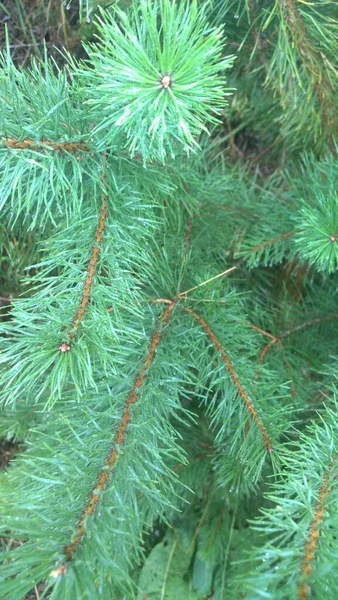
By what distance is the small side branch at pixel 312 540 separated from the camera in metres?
0.38

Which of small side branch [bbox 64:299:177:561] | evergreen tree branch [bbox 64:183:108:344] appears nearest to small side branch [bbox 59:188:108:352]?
evergreen tree branch [bbox 64:183:108:344]

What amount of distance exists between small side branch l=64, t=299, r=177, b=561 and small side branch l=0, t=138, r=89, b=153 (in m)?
0.25

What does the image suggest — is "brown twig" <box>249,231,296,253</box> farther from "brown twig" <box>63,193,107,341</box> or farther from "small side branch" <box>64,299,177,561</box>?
"brown twig" <box>63,193,107,341</box>

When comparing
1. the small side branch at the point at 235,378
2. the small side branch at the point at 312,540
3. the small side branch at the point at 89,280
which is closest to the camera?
the small side branch at the point at 312,540

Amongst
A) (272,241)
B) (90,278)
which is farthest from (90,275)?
(272,241)

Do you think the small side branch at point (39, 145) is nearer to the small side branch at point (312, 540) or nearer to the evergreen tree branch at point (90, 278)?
the evergreen tree branch at point (90, 278)

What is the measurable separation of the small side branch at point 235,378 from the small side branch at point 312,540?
14cm

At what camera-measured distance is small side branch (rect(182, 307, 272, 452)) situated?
2.14 ft

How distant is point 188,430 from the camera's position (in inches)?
40.2

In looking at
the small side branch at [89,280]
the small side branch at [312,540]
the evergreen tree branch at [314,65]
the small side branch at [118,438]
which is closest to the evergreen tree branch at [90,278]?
the small side branch at [89,280]

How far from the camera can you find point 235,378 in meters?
0.68

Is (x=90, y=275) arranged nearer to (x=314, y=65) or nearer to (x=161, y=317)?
(x=161, y=317)

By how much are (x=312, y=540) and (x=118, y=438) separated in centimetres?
22

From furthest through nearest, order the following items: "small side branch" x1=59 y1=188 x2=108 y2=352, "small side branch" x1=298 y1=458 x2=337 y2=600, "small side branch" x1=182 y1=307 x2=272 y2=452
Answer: "small side branch" x1=182 y1=307 x2=272 y2=452 < "small side branch" x1=59 y1=188 x2=108 y2=352 < "small side branch" x1=298 y1=458 x2=337 y2=600
